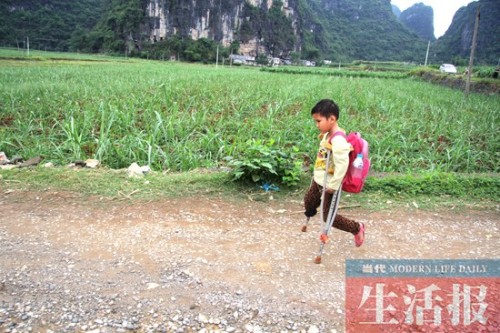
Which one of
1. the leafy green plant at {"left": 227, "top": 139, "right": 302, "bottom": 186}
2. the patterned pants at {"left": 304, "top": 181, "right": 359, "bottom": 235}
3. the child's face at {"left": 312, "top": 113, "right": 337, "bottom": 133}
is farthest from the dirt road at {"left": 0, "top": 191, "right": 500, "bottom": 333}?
the child's face at {"left": 312, "top": 113, "right": 337, "bottom": 133}

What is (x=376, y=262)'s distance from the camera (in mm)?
2539

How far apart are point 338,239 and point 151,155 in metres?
2.89

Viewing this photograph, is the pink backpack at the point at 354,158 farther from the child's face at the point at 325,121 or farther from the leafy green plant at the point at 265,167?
the leafy green plant at the point at 265,167

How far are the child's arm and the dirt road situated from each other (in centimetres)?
70

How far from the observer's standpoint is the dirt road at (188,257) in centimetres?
192

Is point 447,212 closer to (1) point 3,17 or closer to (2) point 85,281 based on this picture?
(2) point 85,281

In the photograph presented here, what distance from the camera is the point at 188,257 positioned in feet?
8.20

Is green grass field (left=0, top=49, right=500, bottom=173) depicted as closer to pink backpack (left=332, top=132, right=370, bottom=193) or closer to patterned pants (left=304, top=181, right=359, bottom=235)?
patterned pants (left=304, top=181, right=359, bottom=235)

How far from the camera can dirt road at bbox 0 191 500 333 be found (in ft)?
6.30

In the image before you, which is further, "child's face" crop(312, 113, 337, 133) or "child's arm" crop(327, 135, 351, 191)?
"child's face" crop(312, 113, 337, 133)

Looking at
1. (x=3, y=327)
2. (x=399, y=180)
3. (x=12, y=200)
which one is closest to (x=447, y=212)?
(x=399, y=180)

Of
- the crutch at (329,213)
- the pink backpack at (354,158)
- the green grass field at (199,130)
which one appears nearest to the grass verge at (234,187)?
the green grass field at (199,130)

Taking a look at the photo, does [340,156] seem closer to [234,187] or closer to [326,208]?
[326,208]

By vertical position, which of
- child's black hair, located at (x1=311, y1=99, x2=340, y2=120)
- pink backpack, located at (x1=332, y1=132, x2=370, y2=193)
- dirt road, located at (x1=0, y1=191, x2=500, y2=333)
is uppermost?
child's black hair, located at (x1=311, y1=99, x2=340, y2=120)
